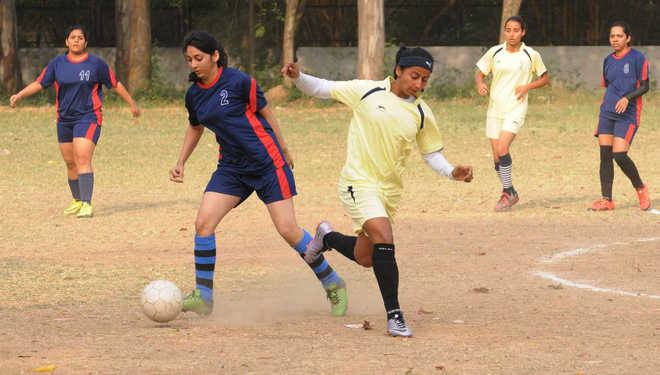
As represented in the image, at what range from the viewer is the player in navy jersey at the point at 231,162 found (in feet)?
23.3

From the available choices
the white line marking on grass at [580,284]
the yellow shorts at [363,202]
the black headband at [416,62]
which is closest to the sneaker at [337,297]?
the yellow shorts at [363,202]

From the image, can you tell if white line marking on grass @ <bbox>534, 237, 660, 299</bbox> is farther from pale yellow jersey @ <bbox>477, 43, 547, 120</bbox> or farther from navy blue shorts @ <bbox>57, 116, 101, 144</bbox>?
navy blue shorts @ <bbox>57, 116, 101, 144</bbox>

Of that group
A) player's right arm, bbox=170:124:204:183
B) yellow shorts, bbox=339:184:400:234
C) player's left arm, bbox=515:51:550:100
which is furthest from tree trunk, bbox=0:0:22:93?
yellow shorts, bbox=339:184:400:234

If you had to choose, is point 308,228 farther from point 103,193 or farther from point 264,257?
point 103,193

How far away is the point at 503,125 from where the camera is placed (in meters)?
12.2

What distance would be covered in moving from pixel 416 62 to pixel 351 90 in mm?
458

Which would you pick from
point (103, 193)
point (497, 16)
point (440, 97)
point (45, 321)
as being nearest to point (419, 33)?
point (497, 16)

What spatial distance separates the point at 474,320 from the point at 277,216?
1458 mm

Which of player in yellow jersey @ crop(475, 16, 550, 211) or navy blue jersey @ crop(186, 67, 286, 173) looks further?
player in yellow jersey @ crop(475, 16, 550, 211)

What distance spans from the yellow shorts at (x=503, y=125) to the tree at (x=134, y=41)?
724 inches

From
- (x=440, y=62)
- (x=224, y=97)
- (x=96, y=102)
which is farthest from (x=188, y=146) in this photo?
(x=440, y=62)

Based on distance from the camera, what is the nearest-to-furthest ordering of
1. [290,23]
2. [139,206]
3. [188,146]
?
[188,146], [139,206], [290,23]

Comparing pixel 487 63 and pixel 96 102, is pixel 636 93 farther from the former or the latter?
pixel 96 102

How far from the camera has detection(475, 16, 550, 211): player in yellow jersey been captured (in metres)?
12.1
